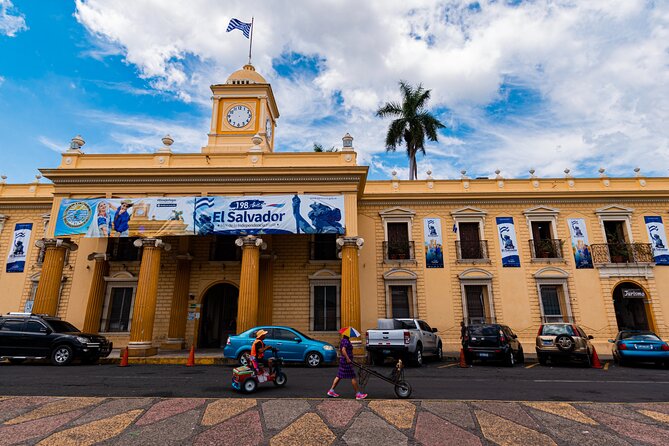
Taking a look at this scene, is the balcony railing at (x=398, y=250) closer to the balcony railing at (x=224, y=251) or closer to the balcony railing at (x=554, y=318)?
the balcony railing at (x=554, y=318)

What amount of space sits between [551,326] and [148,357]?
610 inches

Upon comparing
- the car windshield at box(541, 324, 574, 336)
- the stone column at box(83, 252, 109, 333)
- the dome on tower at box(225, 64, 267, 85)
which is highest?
the dome on tower at box(225, 64, 267, 85)

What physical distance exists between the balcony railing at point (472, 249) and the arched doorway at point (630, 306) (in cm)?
673

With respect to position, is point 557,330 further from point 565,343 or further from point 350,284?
point 350,284

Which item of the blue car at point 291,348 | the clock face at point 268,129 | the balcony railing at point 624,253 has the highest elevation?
→ the clock face at point 268,129

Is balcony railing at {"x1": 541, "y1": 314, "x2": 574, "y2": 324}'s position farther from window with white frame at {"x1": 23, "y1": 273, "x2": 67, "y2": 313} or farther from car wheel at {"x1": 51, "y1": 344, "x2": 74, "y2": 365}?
window with white frame at {"x1": 23, "y1": 273, "x2": 67, "y2": 313}

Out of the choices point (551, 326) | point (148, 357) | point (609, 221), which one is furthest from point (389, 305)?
point (609, 221)

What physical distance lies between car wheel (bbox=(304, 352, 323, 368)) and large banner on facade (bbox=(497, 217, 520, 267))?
11.2 metres

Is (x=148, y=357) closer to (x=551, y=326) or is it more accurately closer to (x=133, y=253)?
(x=133, y=253)

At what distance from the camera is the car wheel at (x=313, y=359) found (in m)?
12.7

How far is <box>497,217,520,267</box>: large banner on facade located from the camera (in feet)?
61.8

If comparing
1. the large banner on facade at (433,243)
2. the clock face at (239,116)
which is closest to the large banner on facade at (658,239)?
the large banner on facade at (433,243)

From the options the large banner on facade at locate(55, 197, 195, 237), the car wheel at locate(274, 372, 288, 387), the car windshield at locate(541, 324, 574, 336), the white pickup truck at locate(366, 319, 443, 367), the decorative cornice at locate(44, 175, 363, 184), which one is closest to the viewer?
the car wheel at locate(274, 372, 288, 387)

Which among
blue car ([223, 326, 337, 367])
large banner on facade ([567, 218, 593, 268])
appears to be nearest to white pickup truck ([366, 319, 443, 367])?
blue car ([223, 326, 337, 367])
